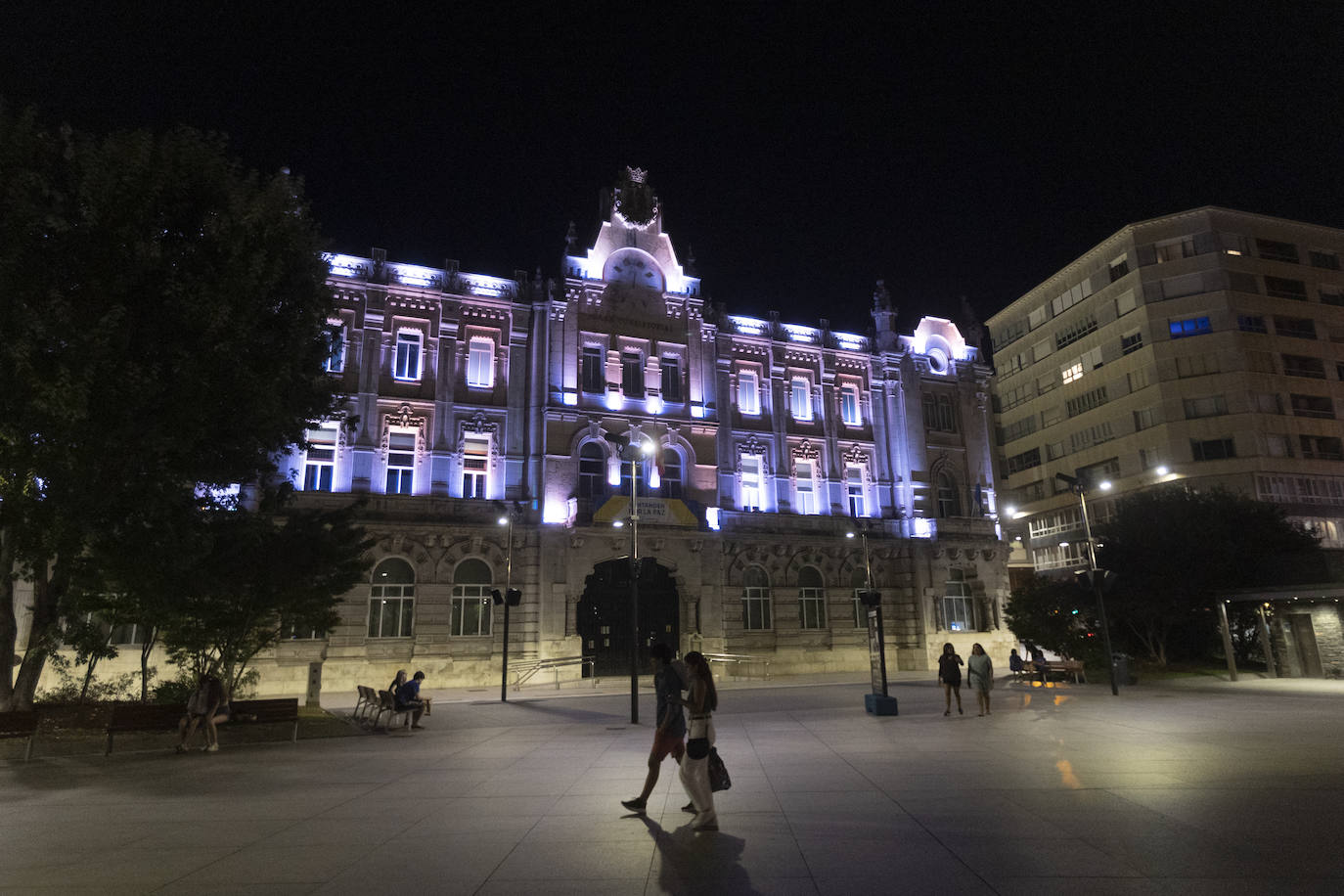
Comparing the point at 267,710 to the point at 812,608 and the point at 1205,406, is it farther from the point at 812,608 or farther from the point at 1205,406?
the point at 1205,406

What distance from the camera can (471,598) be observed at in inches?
1256

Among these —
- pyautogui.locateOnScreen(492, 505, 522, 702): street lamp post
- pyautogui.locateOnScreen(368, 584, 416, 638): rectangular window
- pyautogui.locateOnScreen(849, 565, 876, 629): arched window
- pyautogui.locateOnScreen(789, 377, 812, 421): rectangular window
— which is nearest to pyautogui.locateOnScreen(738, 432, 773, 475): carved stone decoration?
pyautogui.locateOnScreen(789, 377, 812, 421): rectangular window

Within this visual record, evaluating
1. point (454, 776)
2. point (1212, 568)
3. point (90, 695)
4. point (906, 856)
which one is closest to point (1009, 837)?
point (906, 856)

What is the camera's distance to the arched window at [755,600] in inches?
1422

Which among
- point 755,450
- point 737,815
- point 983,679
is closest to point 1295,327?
point 755,450

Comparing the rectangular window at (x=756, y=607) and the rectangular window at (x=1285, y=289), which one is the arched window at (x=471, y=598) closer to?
the rectangular window at (x=756, y=607)

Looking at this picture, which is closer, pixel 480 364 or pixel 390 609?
pixel 390 609

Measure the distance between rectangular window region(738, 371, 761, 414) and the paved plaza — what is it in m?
24.7

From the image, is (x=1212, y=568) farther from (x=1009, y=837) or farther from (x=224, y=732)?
(x=224, y=732)

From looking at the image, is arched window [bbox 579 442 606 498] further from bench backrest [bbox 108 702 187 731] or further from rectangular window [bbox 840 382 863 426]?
bench backrest [bbox 108 702 187 731]

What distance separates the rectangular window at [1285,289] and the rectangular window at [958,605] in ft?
115

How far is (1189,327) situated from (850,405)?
29.5 metres

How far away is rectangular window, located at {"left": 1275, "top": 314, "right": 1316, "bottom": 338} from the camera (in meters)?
52.9

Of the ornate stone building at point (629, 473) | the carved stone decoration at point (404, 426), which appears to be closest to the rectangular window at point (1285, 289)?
the ornate stone building at point (629, 473)
